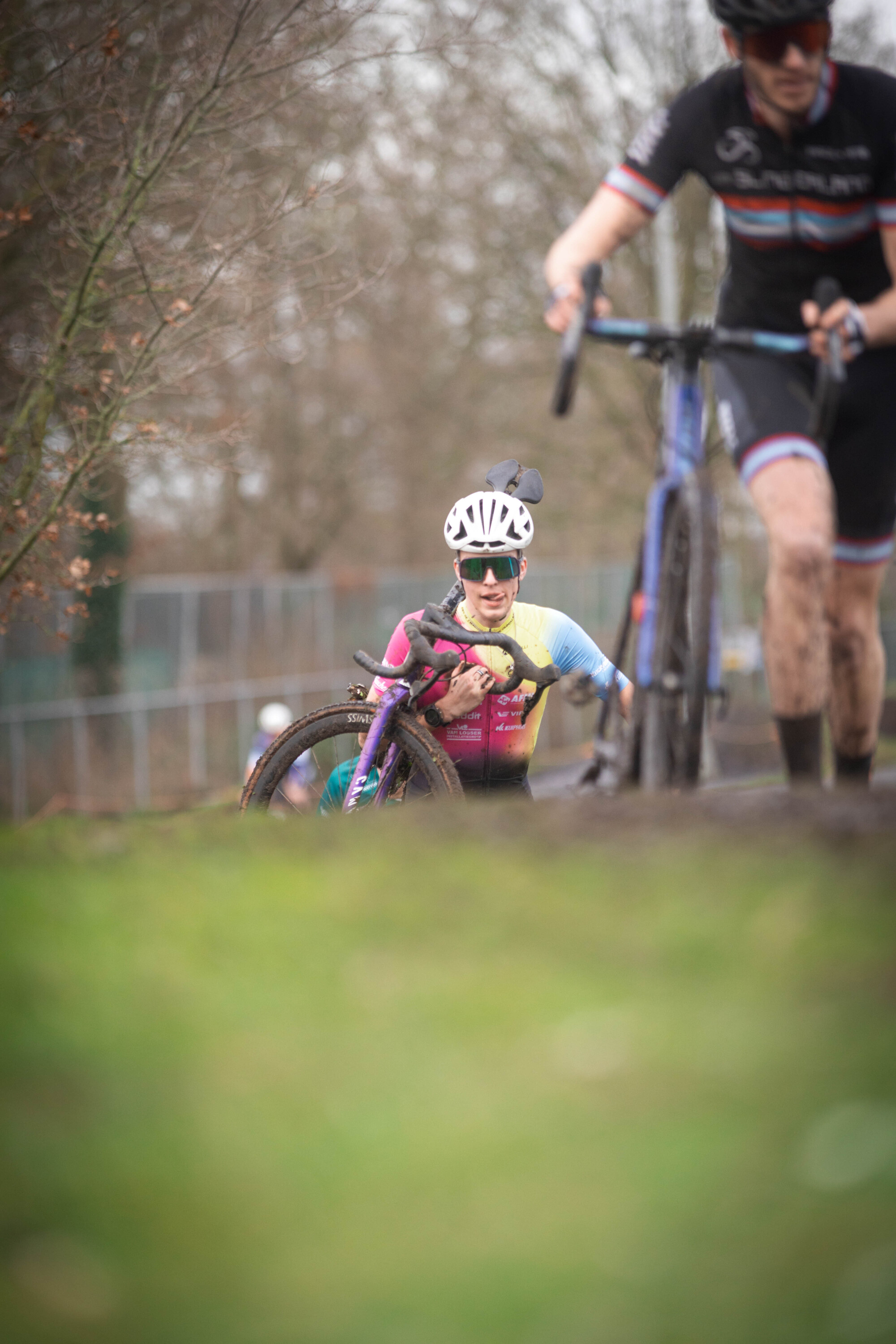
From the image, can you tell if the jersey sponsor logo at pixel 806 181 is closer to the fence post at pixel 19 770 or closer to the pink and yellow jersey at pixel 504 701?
Result: the pink and yellow jersey at pixel 504 701

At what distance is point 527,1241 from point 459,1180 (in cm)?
11

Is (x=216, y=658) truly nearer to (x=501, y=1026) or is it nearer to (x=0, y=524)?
(x=0, y=524)

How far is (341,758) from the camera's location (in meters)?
5.30

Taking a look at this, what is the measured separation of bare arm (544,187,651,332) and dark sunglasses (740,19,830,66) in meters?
0.52

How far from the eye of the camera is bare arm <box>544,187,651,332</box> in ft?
12.0

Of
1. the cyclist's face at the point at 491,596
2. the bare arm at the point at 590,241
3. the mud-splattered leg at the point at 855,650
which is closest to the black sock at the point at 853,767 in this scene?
the mud-splattered leg at the point at 855,650

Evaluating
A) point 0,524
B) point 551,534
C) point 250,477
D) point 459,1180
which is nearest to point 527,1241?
point 459,1180

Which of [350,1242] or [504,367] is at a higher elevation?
[504,367]

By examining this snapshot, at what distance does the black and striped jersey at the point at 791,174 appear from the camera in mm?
3592

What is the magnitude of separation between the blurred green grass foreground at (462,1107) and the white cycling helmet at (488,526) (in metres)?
3.24

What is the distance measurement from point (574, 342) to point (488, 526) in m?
1.92

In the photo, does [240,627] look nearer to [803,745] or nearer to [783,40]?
[803,745]

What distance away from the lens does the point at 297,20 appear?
27.5 ft

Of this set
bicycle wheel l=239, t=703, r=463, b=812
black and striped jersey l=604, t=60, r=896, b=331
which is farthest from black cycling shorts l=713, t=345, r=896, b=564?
bicycle wheel l=239, t=703, r=463, b=812
